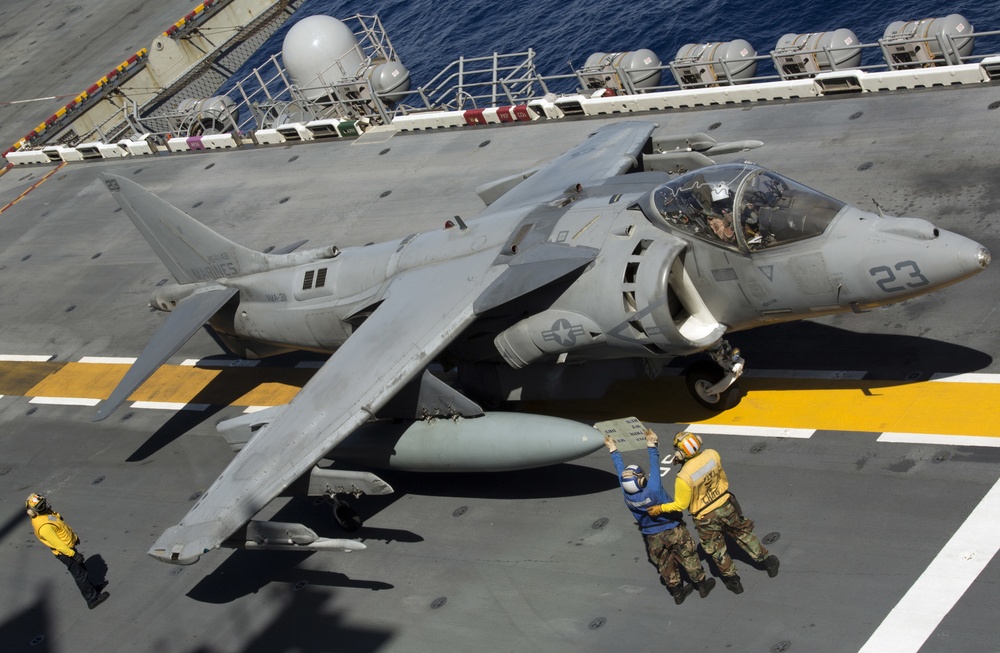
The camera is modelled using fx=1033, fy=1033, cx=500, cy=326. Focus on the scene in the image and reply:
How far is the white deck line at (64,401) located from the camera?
20250 mm

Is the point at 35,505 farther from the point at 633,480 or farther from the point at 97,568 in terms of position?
the point at 633,480

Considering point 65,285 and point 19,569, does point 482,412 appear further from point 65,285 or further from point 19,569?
point 65,285

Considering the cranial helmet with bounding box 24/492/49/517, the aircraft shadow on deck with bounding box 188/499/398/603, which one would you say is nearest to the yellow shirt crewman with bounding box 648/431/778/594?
the aircraft shadow on deck with bounding box 188/499/398/603

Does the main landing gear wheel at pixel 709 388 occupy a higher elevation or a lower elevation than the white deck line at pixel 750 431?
higher

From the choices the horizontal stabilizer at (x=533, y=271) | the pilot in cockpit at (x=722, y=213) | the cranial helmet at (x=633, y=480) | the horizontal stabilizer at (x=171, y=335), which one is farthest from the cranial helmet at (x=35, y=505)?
the pilot in cockpit at (x=722, y=213)

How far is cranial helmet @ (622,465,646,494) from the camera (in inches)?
429

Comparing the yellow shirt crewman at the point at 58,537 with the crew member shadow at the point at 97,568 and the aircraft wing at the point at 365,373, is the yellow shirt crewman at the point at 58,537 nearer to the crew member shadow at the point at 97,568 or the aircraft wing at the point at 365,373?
the crew member shadow at the point at 97,568

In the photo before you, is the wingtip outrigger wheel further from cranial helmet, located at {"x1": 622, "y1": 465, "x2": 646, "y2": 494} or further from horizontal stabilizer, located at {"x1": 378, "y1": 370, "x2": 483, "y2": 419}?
cranial helmet, located at {"x1": 622, "y1": 465, "x2": 646, "y2": 494}

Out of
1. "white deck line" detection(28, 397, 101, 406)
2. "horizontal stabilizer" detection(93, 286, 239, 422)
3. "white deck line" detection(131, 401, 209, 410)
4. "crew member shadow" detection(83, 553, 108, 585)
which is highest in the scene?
"horizontal stabilizer" detection(93, 286, 239, 422)

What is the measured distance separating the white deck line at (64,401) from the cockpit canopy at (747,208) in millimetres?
12601

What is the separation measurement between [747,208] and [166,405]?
11816 millimetres

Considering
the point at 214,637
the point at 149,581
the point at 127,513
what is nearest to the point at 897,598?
the point at 214,637

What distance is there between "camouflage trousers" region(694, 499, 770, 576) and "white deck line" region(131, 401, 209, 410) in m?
11.0

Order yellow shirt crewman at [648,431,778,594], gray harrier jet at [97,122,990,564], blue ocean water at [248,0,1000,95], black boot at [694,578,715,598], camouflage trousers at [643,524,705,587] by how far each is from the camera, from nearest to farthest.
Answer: yellow shirt crewman at [648,431,778,594] → camouflage trousers at [643,524,705,587] → black boot at [694,578,715,598] → gray harrier jet at [97,122,990,564] → blue ocean water at [248,0,1000,95]
